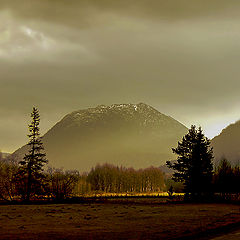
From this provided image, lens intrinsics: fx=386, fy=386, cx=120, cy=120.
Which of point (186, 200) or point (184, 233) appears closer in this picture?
point (184, 233)

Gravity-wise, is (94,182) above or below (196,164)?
above

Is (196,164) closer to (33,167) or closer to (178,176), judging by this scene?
(178,176)

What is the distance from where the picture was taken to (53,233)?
20453mm

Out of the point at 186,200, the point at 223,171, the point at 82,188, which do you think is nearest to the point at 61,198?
the point at 186,200

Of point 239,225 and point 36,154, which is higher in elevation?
point 36,154

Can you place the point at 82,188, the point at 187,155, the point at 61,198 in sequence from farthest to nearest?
the point at 82,188 → the point at 187,155 → the point at 61,198

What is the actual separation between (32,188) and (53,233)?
4912 centimetres

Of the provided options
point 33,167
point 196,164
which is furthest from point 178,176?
point 33,167

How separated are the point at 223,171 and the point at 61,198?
32460 millimetres

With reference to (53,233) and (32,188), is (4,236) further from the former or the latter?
(32,188)

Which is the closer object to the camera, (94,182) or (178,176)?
(178,176)

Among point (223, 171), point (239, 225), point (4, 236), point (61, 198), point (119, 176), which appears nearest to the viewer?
point (4, 236)

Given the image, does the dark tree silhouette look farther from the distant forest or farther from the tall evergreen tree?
the tall evergreen tree

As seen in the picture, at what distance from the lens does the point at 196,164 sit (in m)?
64.1
